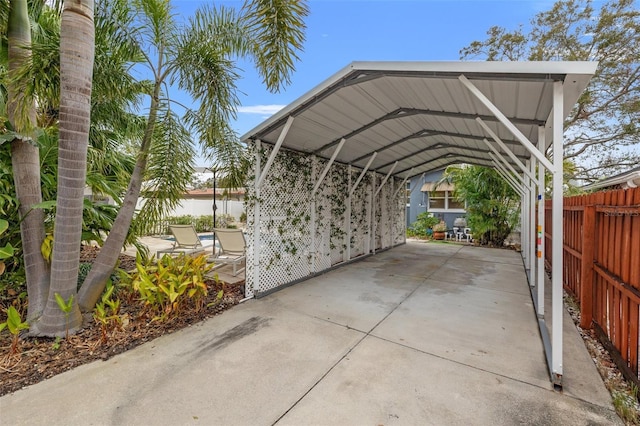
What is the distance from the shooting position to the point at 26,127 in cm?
315

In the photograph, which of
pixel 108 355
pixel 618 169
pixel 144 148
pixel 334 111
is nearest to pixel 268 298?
pixel 108 355

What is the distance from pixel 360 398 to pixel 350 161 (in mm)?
5907

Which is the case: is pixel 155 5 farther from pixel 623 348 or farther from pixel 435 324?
pixel 623 348

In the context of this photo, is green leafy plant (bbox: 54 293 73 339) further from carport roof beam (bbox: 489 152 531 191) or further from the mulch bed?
carport roof beam (bbox: 489 152 531 191)

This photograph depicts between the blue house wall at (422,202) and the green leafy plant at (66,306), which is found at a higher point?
the blue house wall at (422,202)

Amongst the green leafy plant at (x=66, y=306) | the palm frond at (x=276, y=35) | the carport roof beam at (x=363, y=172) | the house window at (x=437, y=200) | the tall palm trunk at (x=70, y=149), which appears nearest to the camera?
the tall palm trunk at (x=70, y=149)

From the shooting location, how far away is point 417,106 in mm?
4586

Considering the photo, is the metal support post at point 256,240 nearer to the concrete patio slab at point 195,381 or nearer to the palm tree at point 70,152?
the concrete patio slab at point 195,381

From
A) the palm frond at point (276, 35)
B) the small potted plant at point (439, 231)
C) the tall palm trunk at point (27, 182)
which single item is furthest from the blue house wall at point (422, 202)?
the tall palm trunk at point (27, 182)

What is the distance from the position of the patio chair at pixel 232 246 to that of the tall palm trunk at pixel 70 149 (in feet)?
9.30

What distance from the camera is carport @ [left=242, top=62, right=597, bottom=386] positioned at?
285 centimetres

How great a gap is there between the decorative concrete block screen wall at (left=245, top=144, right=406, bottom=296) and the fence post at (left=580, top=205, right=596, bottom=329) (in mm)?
4327

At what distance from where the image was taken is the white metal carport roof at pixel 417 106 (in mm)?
2922

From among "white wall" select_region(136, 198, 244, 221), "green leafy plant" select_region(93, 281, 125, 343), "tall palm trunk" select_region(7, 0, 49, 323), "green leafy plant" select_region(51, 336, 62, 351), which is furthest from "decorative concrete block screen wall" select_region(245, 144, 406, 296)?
"white wall" select_region(136, 198, 244, 221)
